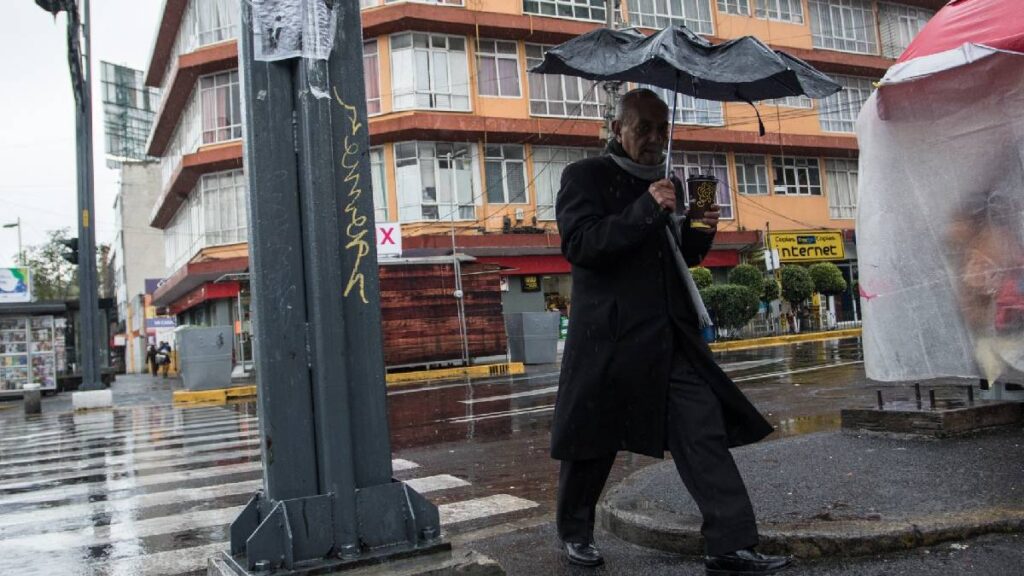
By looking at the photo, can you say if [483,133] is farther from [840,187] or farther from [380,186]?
[840,187]

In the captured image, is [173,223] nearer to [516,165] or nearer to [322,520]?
[516,165]

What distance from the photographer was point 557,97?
29.5 meters

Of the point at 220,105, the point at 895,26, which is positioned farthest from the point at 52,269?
the point at 895,26

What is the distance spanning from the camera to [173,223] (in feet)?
128

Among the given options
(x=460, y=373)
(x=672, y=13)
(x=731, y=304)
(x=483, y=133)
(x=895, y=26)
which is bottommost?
(x=460, y=373)

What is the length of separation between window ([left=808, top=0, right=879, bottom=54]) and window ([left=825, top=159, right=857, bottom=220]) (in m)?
5.14

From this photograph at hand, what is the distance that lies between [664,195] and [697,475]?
108cm

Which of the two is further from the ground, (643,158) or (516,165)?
(516,165)

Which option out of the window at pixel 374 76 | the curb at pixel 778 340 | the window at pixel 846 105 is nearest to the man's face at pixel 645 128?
the curb at pixel 778 340

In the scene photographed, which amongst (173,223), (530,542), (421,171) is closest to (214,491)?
(530,542)

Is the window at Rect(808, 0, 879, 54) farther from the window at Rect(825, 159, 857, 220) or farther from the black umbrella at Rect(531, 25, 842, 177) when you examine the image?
the black umbrella at Rect(531, 25, 842, 177)

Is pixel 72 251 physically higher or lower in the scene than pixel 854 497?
higher

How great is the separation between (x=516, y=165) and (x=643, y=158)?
25.7 meters

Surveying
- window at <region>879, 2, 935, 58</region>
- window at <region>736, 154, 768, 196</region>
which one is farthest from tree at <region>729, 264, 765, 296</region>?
window at <region>879, 2, 935, 58</region>
